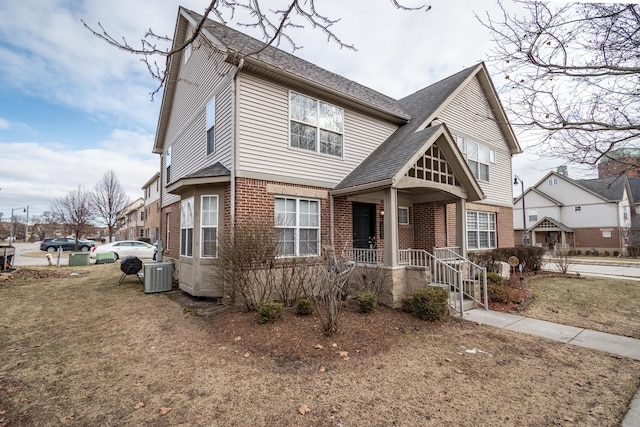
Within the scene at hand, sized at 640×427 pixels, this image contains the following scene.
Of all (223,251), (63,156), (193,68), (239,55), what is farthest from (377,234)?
(63,156)

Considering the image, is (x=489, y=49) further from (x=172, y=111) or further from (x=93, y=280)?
(x=93, y=280)

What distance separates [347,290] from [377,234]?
10.3 ft

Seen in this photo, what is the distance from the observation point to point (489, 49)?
5.88m

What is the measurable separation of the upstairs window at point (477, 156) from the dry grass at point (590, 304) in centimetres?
535

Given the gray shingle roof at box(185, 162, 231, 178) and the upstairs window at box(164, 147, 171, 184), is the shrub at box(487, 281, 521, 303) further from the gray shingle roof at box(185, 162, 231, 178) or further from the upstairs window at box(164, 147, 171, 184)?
the upstairs window at box(164, 147, 171, 184)

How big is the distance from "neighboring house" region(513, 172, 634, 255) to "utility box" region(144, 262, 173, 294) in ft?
115

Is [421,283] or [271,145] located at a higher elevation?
[271,145]

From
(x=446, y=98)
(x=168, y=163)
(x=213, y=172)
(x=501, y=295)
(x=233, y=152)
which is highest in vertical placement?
(x=446, y=98)

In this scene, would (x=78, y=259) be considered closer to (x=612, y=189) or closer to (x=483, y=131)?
(x=483, y=131)

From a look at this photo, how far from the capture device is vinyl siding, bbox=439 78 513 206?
13.5 meters

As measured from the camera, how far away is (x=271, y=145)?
8.73m

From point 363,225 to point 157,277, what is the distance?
733 cm

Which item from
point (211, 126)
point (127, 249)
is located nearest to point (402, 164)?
point (211, 126)

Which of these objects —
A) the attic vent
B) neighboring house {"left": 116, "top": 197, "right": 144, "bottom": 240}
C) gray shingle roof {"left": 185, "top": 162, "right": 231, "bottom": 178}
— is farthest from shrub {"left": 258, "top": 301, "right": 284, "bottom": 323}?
neighboring house {"left": 116, "top": 197, "right": 144, "bottom": 240}
